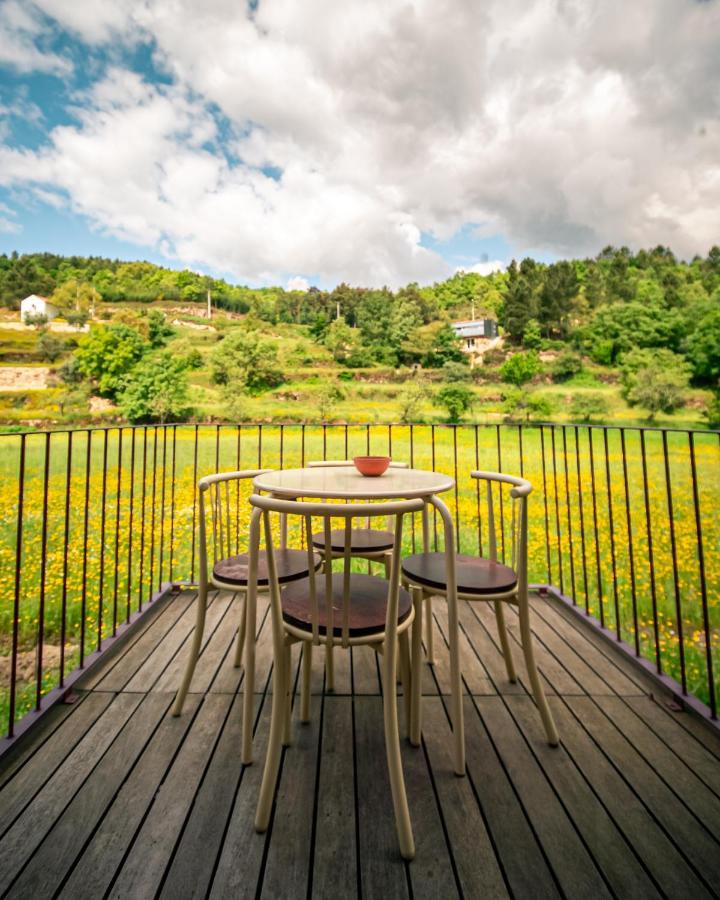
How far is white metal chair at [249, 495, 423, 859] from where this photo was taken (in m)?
1.08

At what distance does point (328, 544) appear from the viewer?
1242 mm

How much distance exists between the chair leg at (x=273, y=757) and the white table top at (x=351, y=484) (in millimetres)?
503

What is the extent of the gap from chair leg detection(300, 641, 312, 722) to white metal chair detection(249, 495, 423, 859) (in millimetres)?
238

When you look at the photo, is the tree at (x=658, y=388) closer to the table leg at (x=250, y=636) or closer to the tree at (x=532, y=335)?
the tree at (x=532, y=335)

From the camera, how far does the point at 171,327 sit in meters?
51.1

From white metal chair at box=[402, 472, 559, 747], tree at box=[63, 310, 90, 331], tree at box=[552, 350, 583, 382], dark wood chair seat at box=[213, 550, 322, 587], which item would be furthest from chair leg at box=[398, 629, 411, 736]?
tree at box=[63, 310, 90, 331]

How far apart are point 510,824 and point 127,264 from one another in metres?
71.9

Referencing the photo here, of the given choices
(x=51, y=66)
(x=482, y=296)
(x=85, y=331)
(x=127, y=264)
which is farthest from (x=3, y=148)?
(x=482, y=296)

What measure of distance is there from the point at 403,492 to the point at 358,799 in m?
0.91

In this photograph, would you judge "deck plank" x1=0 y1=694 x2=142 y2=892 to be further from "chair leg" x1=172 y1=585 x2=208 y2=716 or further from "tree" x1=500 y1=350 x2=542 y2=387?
"tree" x1=500 y1=350 x2=542 y2=387

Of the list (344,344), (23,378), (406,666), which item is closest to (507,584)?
(406,666)

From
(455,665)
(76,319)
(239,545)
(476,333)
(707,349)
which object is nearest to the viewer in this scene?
(455,665)

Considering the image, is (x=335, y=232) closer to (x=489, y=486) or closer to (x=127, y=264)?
(x=127, y=264)

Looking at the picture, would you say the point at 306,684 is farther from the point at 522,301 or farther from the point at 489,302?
the point at 489,302
